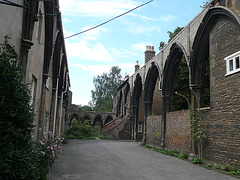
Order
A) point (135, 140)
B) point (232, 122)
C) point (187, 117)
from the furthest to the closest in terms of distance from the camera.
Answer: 1. point (135, 140)
2. point (187, 117)
3. point (232, 122)

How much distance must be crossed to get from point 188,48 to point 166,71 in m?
3.85

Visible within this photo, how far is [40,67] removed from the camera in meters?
9.94

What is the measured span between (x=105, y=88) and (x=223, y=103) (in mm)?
48082

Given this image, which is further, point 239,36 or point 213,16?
point 213,16

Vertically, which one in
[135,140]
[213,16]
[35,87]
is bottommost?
[135,140]

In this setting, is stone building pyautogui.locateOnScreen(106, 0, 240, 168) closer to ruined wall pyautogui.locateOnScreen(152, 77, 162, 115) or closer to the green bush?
ruined wall pyautogui.locateOnScreen(152, 77, 162, 115)

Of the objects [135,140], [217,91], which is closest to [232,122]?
[217,91]

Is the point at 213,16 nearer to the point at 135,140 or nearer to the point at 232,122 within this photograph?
the point at 232,122

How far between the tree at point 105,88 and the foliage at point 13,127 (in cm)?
5105

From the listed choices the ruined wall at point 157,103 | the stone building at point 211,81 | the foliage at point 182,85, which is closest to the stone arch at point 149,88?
the foliage at point 182,85

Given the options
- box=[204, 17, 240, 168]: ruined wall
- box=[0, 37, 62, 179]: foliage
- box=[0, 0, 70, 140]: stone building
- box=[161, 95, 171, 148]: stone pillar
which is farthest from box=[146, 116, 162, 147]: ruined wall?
box=[0, 37, 62, 179]: foliage

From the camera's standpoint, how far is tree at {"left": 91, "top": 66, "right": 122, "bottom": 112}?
5622cm

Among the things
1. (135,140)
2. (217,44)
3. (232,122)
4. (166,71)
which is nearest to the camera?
(232,122)

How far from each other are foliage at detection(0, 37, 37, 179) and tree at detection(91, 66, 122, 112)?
51.0 meters
